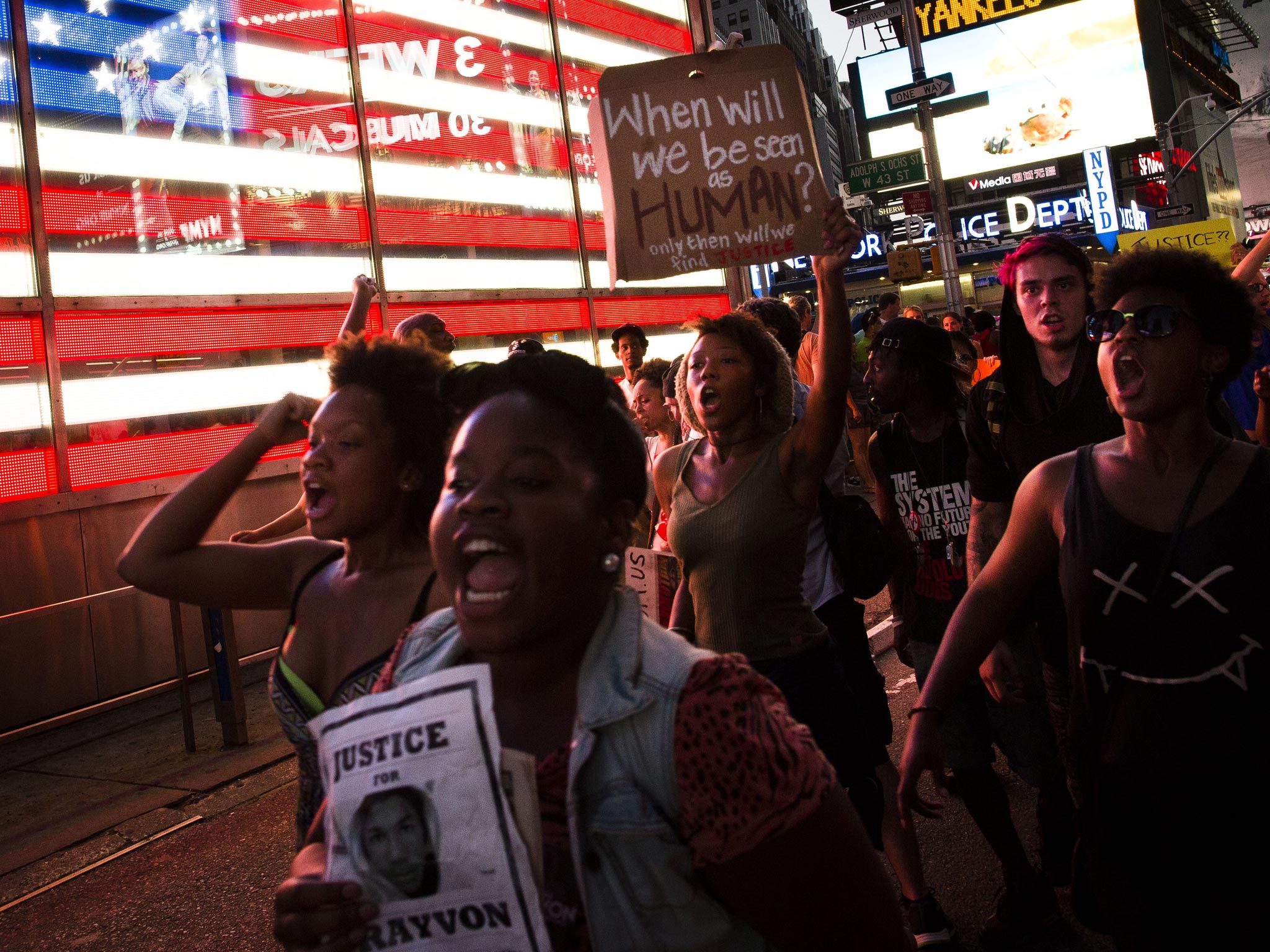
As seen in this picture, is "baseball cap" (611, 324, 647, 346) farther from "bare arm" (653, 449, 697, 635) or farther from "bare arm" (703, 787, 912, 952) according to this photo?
"bare arm" (703, 787, 912, 952)

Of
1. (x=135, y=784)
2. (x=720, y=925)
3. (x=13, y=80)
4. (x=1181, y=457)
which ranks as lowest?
(x=135, y=784)

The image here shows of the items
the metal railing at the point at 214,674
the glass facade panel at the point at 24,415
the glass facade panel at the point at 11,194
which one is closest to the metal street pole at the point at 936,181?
the glass facade panel at the point at 11,194

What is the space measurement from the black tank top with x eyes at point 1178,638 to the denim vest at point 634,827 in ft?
3.72

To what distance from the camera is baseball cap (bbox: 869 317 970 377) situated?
13.6 feet

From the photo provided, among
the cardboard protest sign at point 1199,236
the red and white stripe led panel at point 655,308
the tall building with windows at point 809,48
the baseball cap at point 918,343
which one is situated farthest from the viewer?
the tall building with windows at point 809,48

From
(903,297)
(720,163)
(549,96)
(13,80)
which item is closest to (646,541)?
(720,163)

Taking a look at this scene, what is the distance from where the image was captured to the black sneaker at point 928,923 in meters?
3.56

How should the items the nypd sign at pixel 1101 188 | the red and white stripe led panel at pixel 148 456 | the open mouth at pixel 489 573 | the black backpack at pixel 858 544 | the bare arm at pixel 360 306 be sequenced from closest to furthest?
the open mouth at pixel 489 573 < the bare arm at pixel 360 306 < the black backpack at pixel 858 544 < the red and white stripe led panel at pixel 148 456 < the nypd sign at pixel 1101 188

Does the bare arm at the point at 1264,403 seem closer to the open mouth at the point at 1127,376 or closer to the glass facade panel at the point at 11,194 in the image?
the open mouth at the point at 1127,376

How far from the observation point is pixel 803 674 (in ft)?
11.0

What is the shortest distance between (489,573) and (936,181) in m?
23.1

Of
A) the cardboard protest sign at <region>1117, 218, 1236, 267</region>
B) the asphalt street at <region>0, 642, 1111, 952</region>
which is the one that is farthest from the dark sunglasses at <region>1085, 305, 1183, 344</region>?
the cardboard protest sign at <region>1117, 218, 1236, 267</region>

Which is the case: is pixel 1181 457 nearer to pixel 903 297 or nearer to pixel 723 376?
pixel 723 376

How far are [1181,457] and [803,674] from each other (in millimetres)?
1382
